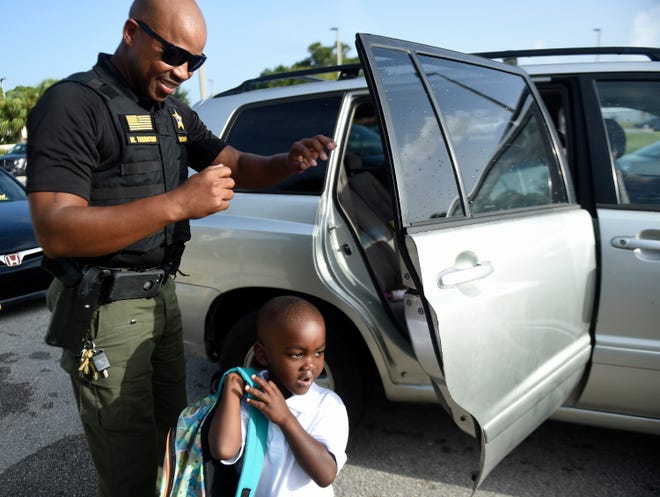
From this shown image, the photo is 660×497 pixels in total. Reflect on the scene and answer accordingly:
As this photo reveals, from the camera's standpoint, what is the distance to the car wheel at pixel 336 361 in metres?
2.52

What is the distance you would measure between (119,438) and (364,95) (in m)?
1.71

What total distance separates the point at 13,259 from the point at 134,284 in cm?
360

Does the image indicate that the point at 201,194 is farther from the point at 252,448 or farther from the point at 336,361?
the point at 336,361

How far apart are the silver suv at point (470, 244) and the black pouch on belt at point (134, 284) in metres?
0.73

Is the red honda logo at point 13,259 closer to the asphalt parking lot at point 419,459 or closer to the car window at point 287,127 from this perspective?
the asphalt parking lot at point 419,459

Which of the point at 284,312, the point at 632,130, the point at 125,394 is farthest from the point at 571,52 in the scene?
the point at 125,394

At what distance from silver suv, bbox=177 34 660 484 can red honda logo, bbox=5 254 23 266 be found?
2610 mm

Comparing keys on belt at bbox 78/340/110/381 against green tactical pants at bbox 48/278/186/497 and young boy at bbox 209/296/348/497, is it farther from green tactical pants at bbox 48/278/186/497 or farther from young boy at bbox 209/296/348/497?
young boy at bbox 209/296/348/497

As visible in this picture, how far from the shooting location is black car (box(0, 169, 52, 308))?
4684 millimetres

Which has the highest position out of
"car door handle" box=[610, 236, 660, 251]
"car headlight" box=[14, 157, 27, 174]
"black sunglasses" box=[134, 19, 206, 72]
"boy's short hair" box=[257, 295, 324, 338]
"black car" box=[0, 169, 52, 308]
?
"black sunglasses" box=[134, 19, 206, 72]

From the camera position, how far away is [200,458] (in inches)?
59.4

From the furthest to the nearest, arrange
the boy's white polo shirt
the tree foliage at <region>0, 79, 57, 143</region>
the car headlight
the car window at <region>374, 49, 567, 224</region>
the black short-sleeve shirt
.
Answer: the tree foliage at <region>0, 79, 57, 143</region> → the car headlight → the car window at <region>374, 49, 567, 224</region> → the boy's white polo shirt → the black short-sleeve shirt

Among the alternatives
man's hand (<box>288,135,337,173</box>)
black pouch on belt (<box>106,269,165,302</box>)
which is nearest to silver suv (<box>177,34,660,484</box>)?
man's hand (<box>288,135,337,173</box>)

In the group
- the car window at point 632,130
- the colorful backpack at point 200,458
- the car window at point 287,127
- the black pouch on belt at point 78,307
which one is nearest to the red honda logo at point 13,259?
the car window at point 287,127
